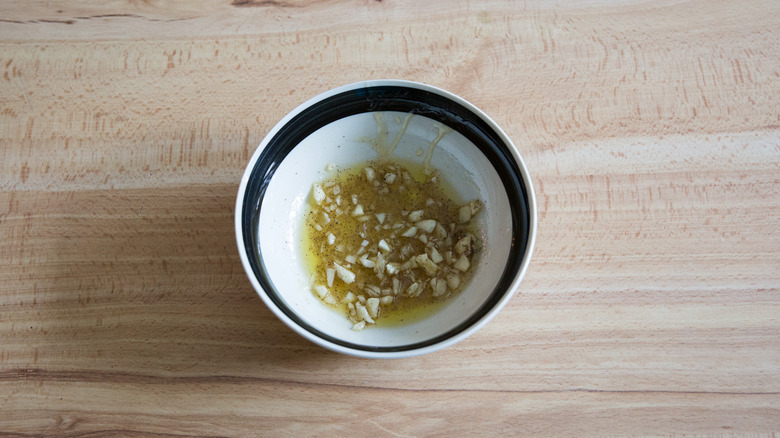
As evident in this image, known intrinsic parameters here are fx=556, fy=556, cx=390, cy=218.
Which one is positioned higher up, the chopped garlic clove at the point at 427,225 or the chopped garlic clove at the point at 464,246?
the chopped garlic clove at the point at 427,225

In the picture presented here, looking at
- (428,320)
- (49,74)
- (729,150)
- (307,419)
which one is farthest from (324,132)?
(729,150)

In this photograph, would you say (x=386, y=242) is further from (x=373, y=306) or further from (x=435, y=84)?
(x=435, y=84)

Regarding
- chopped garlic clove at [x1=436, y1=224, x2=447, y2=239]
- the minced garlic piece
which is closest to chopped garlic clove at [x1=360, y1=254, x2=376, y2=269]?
the minced garlic piece

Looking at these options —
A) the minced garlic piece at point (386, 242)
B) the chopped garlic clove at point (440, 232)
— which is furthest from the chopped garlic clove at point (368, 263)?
the chopped garlic clove at point (440, 232)

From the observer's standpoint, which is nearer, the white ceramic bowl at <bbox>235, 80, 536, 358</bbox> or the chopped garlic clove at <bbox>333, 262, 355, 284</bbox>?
the white ceramic bowl at <bbox>235, 80, 536, 358</bbox>

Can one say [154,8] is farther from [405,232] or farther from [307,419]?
[307,419]

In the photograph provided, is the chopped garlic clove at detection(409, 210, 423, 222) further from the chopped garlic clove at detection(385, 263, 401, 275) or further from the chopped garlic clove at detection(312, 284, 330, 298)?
the chopped garlic clove at detection(312, 284, 330, 298)

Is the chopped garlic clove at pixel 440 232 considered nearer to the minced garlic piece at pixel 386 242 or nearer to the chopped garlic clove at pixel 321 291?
the minced garlic piece at pixel 386 242
